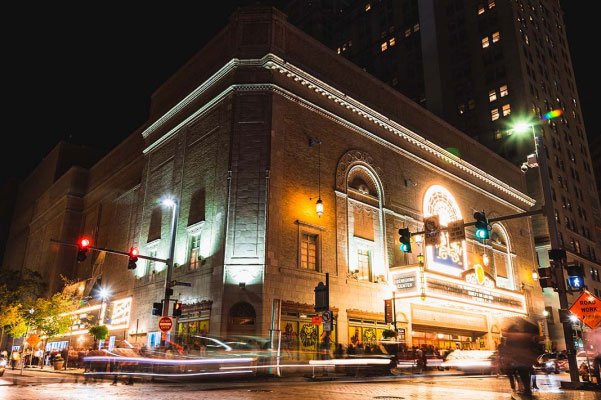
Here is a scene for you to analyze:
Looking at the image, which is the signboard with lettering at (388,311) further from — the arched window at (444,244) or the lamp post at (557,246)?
the lamp post at (557,246)

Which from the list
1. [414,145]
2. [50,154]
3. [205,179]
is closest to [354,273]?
[205,179]

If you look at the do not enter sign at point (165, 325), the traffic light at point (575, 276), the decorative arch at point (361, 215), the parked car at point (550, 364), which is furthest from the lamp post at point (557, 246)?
the do not enter sign at point (165, 325)

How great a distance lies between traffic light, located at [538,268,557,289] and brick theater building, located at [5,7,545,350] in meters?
12.4

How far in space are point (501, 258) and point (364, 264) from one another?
19.6 m

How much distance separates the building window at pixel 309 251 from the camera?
27.4 metres

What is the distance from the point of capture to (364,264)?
31.3 metres

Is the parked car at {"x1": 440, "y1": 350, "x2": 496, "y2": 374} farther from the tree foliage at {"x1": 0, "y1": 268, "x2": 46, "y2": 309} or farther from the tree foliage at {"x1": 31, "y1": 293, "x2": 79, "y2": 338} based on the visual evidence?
the tree foliage at {"x1": 0, "y1": 268, "x2": 46, "y2": 309}

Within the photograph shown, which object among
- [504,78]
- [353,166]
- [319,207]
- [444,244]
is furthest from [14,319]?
[504,78]

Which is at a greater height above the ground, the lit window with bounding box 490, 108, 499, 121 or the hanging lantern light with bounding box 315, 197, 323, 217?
the lit window with bounding box 490, 108, 499, 121

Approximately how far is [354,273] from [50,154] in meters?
51.3

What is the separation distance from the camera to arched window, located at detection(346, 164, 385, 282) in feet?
101

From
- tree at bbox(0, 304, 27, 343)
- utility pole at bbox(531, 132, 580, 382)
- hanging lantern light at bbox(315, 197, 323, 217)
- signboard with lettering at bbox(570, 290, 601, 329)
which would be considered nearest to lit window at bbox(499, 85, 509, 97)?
hanging lantern light at bbox(315, 197, 323, 217)

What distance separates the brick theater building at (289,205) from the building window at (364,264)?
0.32 feet

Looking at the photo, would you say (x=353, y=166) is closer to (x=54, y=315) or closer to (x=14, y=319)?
(x=54, y=315)
